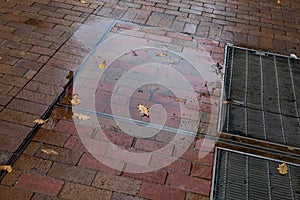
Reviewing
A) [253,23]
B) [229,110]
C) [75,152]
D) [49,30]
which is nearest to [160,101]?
[229,110]

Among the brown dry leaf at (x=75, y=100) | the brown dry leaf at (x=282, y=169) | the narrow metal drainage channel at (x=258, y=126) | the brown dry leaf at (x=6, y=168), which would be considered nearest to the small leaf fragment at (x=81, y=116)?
the brown dry leaf at (x=75, y=100)

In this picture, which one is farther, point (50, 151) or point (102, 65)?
point (102, 65)

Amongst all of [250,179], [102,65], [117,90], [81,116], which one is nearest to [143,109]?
[117,90]

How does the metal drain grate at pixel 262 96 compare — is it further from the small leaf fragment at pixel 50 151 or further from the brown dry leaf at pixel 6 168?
the brown dry leaf at pixel 6 168

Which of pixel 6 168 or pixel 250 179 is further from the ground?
pixel 6 168

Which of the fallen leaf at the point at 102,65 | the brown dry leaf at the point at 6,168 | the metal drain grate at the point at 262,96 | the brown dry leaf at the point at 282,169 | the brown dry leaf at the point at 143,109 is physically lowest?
the metal drain grate at the point at 262,96

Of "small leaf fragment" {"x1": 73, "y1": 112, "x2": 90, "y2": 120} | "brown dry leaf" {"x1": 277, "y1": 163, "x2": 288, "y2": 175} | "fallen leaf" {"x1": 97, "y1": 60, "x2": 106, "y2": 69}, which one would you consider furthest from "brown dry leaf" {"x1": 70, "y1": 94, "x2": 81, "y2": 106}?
"brown dry leaf" {"x1": 277, "y1": 163, "x2": 288, "y2": 175}

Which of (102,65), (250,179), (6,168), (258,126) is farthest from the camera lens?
(102,65)

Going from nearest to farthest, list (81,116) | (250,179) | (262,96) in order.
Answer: (250,179)
(81,116)
(262,96)

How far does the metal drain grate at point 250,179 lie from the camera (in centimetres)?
245

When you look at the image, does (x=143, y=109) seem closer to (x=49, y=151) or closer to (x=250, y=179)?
(x=49, y=151)

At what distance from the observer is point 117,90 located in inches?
128

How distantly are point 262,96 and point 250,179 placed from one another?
1.06 metres

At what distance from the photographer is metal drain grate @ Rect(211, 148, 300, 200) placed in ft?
8.02
